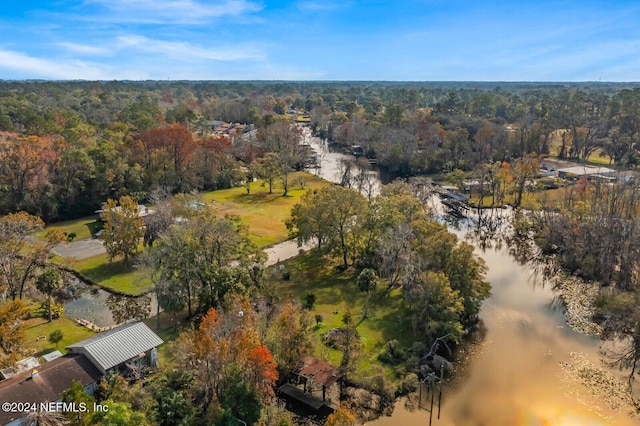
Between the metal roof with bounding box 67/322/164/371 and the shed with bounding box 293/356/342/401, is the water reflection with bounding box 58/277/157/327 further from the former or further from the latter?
the shed with bounding box 293/356/342/401

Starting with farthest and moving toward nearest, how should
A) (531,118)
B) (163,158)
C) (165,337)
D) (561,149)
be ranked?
(531,118) → (561,149) → (163,158) → (165,337)

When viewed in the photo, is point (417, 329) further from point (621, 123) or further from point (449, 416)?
point (621, 123)

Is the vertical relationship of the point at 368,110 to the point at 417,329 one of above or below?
above

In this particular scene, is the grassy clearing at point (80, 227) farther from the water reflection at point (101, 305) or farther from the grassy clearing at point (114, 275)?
the water reflection at point (101, 305)

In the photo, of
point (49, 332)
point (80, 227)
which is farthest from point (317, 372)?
point (80, 227)

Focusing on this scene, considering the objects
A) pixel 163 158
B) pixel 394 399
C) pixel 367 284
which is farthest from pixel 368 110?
pixel 394 399

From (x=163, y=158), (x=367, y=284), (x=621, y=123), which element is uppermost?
(x=621, y=123)

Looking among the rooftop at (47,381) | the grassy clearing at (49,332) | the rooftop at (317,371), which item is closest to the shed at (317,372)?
the rooftop at (317,371)
